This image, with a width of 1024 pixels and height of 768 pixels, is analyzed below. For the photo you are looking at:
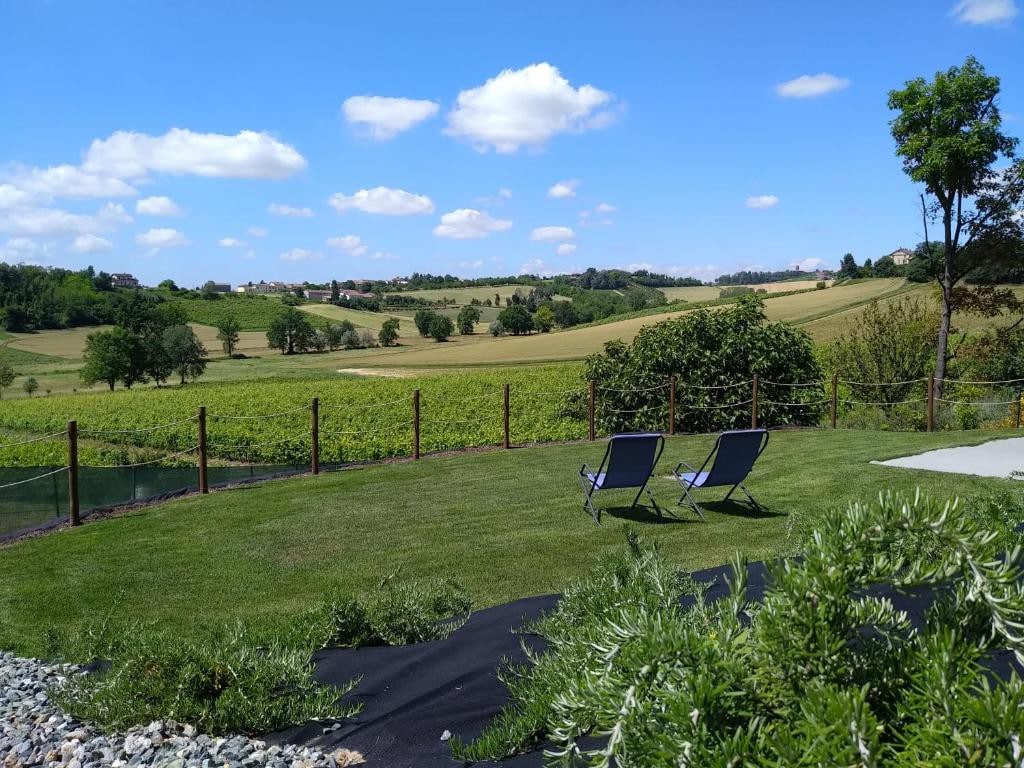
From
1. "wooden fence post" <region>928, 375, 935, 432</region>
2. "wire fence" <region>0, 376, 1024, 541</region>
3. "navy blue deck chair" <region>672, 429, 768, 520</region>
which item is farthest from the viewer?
"wire fence" <region>0, 376, 1024, 541</region>

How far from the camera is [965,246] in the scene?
16.5 m

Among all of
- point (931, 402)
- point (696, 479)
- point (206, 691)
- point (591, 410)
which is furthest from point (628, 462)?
point (931, 402)

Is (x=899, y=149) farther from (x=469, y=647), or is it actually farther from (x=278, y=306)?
(x=278, y=306)

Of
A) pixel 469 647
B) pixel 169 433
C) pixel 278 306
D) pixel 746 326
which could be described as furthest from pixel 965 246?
pixel 278 306

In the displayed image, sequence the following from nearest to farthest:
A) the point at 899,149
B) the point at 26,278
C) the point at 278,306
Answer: the point at 899,149 → the point at 26,278 → the point at 278,306

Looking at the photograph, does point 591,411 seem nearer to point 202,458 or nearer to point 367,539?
point 202,458

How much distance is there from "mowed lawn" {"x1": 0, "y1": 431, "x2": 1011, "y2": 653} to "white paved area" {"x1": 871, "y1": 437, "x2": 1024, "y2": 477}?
15.2 inches

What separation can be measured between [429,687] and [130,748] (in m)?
1.20

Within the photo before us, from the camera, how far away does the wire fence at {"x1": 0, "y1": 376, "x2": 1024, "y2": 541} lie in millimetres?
13703

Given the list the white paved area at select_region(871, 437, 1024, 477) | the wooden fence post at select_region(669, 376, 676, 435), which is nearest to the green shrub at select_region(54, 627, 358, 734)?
the white paved area at select_region(871, 437, 1024, 477)

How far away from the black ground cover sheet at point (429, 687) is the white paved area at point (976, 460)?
6.30 metres

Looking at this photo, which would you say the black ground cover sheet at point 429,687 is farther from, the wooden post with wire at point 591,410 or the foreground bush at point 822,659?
the wooden post with wire at point 591,410

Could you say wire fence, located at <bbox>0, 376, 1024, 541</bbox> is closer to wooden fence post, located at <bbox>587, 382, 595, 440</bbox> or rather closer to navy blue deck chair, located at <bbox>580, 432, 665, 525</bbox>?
wooden fence post, located at <bbox>587, 382, 595, 440</bbox>

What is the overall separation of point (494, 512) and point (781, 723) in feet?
21.8
